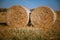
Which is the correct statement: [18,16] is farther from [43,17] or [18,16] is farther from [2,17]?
[43,17]

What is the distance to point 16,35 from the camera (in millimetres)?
2521

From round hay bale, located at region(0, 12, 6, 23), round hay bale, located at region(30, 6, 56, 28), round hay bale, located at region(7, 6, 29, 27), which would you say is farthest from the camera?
round hay bale, located at region(0, 12, 6, 23)

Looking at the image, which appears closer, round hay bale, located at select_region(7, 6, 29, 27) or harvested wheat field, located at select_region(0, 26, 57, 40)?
harvested wheat field, located at select_region(0, 26, 57, 40)

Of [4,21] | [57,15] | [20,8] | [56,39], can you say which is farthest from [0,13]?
[56,39]

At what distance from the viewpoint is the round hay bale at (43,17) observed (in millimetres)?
3014

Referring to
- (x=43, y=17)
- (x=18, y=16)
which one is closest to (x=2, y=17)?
(x=18, y=16)

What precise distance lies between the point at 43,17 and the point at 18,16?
0.56m

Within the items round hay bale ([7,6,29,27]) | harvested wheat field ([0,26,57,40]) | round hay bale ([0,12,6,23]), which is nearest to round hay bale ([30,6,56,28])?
round hay bale ([7,6,29,27])

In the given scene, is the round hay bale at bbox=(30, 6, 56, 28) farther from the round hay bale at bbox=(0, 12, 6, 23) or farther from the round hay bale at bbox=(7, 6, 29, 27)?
the round hay bale at bbox=(0, 12, 6, 23)

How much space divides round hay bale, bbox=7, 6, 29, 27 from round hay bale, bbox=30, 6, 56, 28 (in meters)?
0.16

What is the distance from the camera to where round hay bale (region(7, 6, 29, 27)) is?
3119 mm

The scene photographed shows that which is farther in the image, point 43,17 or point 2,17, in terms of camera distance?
point 2,17

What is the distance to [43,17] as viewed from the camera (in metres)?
3.07

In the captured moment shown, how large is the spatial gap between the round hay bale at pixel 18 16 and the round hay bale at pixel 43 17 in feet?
0.51
